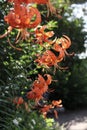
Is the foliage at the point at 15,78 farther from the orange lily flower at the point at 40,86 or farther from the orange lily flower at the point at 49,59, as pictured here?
the orange lily flower at the point at 49,59

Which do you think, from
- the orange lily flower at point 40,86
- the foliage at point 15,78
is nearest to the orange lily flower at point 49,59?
the orange lily flower at point 40,86

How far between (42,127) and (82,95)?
543 cm

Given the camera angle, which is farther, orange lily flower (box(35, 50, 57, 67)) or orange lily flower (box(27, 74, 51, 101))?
orange lily flower (box(27, 74, 51, 101))

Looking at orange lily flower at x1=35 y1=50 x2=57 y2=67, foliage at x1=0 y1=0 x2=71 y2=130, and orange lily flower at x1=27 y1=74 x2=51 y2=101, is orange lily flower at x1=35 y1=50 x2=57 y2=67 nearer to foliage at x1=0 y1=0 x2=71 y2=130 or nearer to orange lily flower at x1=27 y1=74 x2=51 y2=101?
orange lily flower at x1=27 y1=74 x2=51 y2=101

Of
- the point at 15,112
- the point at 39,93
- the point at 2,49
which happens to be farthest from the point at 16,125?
the point at 39,93

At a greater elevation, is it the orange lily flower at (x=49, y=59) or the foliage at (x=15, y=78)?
the foliage at (x=15, y=78)

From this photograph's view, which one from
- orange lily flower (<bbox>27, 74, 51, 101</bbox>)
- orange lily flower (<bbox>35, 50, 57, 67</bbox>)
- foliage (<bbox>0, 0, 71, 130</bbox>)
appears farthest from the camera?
foliage (<bbox>0, 0, 71, 130</bbox>)

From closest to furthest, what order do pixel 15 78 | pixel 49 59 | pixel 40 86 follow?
pixel 49 59 < pixel 40 86 < pixel 15 78

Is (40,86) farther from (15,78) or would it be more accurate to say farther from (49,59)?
(15,78)

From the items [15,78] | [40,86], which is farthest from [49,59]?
[15,78]

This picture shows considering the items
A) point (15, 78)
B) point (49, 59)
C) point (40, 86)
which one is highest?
point (15, 78)

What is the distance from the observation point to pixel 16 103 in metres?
3.36

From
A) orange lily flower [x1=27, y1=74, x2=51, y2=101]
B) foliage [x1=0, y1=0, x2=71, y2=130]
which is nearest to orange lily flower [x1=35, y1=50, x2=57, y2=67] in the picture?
orange lily flower [x1=27, y1=74, x2=51, y2=101]

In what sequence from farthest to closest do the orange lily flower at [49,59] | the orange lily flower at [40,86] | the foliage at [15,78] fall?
the foliage at [15,78] → the orange lily flower at [40,86] → the orange lily flower at [49,59]
